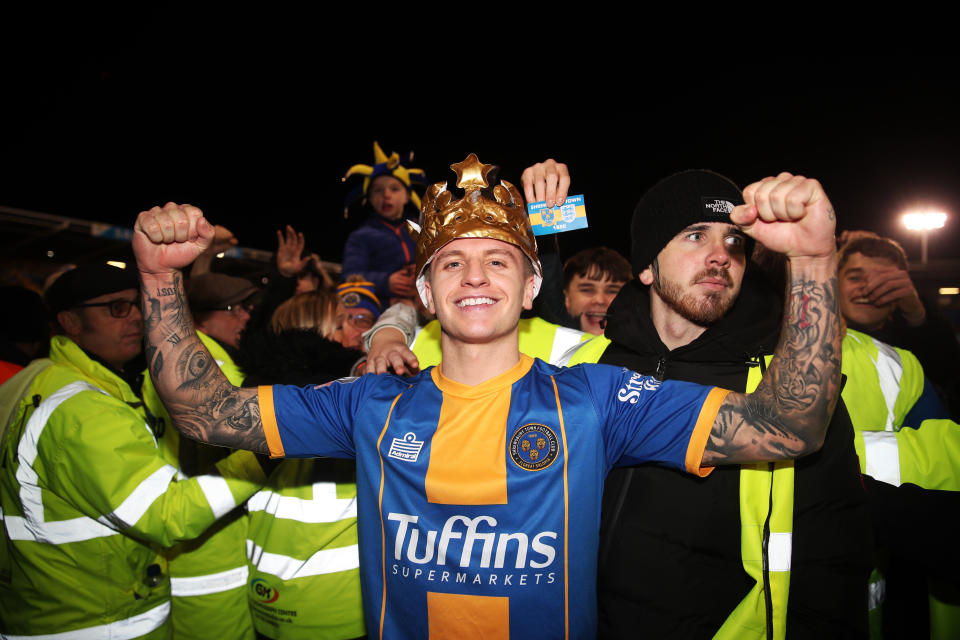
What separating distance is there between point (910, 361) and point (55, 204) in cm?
2174

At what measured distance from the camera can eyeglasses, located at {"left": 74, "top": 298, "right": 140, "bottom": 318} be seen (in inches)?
108

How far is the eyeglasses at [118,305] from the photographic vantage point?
108 inches

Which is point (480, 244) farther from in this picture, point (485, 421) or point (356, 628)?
point (356, 628)

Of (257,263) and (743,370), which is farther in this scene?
(257,263)

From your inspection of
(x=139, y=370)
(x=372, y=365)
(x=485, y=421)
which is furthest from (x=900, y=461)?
(x=139, y=370)

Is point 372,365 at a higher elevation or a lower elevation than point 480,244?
lower

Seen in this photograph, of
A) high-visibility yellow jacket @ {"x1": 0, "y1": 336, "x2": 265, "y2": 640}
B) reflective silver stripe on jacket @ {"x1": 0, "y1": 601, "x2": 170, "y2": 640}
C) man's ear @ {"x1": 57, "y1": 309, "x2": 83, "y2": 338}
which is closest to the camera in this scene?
high-visibility yellow jacket @ {"x1": 0, "y1": 336, "x2": 265, "y2": 640}

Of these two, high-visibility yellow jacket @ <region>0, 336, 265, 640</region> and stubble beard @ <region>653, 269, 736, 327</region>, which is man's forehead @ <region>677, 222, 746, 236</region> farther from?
high-visibility yellow jacket @ <region>0, 336, 265, 640</region>

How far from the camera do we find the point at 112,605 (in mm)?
2256

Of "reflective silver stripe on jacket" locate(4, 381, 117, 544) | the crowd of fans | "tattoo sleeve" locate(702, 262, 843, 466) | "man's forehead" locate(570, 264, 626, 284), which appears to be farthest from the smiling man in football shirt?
"man's forehead" locate(570, 264, 626, 284)

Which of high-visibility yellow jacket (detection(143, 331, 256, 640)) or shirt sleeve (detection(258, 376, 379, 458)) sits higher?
shirt sleeve (detection(258, 376, 379, 458))

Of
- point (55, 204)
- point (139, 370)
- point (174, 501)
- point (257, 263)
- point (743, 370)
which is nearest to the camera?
point (743, 370)

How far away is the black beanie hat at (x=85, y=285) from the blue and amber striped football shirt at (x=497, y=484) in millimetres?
1621

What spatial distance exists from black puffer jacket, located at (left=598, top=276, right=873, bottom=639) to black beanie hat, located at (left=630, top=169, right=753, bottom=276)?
0.52 metres
